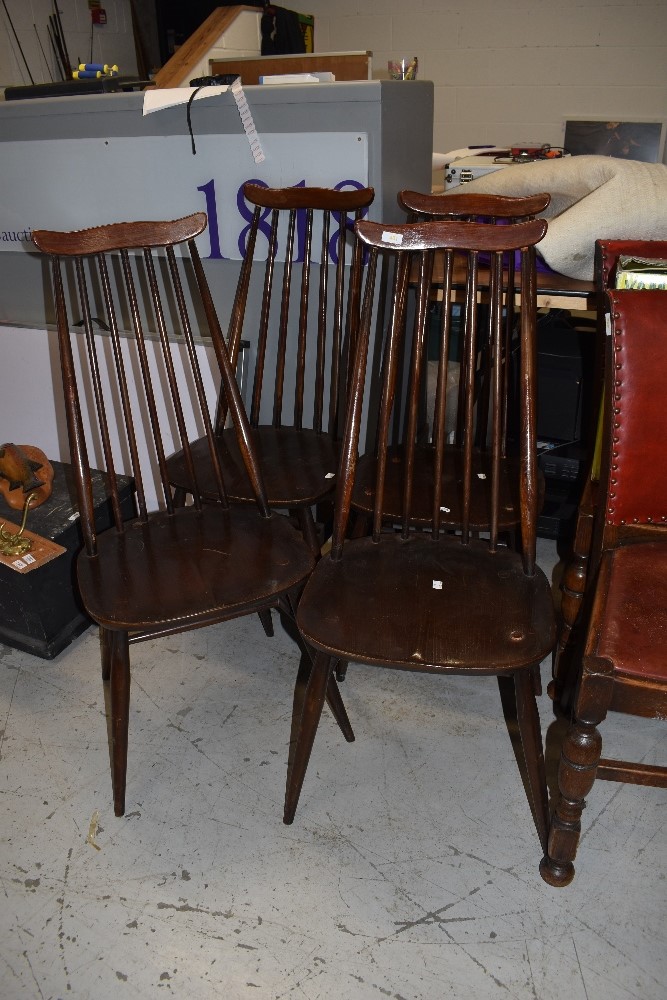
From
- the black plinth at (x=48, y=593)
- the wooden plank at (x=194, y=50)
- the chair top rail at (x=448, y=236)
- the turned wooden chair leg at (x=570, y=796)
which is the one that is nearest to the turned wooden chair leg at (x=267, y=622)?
the black plinth at (x=48, y=593)

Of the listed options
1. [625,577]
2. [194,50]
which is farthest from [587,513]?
[194,50]

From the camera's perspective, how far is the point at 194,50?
215 cm

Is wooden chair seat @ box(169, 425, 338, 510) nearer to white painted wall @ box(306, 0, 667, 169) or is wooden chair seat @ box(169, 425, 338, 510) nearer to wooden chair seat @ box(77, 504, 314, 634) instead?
wooden chair seat @ box(77, 504, 314, 634)

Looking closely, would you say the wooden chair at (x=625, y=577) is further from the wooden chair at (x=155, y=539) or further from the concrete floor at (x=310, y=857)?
the wooden chair at (x=155, y=539)

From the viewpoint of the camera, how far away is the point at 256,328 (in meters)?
1.98

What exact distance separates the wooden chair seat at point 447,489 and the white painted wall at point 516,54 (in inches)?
121

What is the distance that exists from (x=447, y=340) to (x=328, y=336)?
68 centimetres

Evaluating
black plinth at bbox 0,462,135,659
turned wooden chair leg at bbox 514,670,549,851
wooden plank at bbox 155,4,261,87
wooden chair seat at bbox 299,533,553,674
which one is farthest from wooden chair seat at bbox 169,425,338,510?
wooden plank at bbox 155,4,261,87

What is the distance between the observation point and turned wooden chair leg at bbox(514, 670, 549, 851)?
1.15 m

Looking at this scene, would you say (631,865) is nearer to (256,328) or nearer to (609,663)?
(609,663)

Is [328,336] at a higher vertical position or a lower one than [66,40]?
lower

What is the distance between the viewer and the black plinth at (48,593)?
1656 mm

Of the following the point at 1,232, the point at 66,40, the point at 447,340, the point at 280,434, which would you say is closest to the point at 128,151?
the point at 1,232

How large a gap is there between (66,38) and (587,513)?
3853mm
